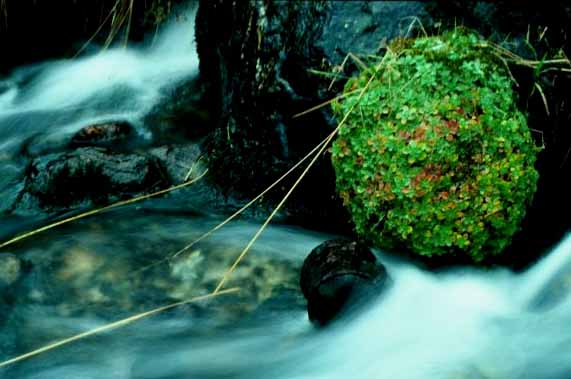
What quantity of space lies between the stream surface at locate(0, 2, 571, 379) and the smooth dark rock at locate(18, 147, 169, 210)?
152 millimetres

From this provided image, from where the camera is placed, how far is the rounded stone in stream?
10.1 ft

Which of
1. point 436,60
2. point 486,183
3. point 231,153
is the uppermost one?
point 436,60

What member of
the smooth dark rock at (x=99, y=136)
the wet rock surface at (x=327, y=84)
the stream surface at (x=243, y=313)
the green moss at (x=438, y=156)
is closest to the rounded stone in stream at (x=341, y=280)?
the stream surface at (x=243, y=313)

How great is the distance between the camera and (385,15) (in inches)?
155

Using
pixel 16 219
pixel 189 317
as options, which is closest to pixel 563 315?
pixel 189 317

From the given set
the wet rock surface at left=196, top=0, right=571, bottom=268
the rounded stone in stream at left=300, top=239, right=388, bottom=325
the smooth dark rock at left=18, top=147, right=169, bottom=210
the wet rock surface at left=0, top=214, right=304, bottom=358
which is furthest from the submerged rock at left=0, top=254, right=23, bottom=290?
the rounded stone in stream at left=300, top=239, right=388, bottom=325

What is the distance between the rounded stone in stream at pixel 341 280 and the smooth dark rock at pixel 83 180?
5.23 ft

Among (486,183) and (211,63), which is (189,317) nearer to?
(486,183)

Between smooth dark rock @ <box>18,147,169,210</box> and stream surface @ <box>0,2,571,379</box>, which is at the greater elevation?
smooth dark rock @ <box>18,147,169,210</box>

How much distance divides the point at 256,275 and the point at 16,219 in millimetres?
1621

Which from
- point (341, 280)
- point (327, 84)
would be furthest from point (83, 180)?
point (341, 280)

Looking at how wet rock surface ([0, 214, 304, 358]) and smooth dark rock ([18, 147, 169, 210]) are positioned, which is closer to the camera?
wet rock surface ([0, 214, 304, 358])

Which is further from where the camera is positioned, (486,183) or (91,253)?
(91,253)

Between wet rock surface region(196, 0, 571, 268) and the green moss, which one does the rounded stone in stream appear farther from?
wet rock surface region(196, 0, 571, 268)
